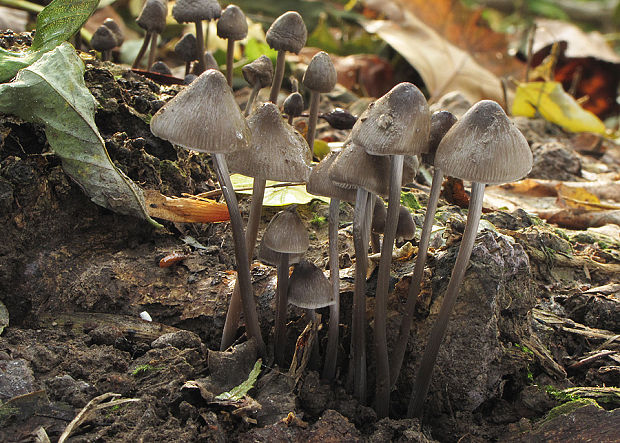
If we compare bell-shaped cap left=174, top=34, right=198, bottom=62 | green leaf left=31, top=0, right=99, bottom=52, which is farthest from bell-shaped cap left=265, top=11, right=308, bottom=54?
bell-shaped cap left=174, top=34, right=198, bottom=62

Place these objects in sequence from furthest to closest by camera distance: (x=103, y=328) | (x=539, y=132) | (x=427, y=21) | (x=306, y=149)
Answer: (x=427, y=21), (x=539, y=132), (x=103, y=328), (x=306, y=149)

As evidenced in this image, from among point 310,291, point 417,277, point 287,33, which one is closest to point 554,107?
point 287,33

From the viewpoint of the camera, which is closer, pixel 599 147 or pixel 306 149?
pixel 306 149

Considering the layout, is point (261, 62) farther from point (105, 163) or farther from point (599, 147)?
point (599, 147)

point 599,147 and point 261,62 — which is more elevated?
point 261,62

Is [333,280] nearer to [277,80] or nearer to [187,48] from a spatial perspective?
[277,80]

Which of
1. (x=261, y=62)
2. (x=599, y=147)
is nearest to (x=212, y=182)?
(x=261, y=62)
